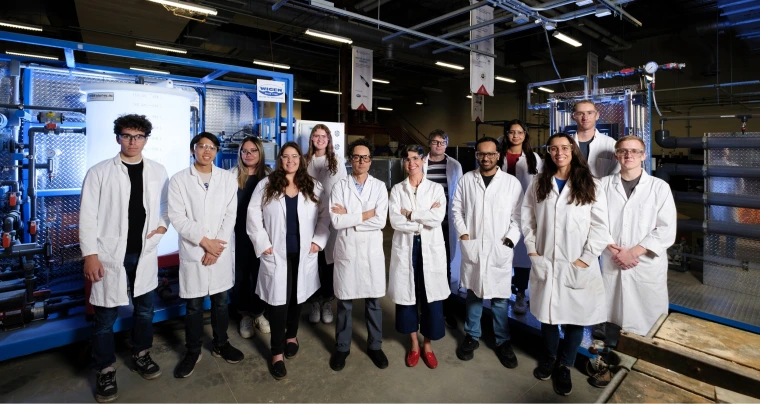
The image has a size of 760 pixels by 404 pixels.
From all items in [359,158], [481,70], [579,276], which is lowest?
[579,276]

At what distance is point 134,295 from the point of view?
2.49 meters

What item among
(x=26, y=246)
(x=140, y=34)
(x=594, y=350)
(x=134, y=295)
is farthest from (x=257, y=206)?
(x=140, y=34)

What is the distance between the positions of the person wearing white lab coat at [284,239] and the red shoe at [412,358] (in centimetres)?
89

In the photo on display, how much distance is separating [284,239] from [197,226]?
1.91 feet

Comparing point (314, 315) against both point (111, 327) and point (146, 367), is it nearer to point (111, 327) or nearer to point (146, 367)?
point (146, 367)

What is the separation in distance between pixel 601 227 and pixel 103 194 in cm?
313

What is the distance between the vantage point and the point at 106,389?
2.42 metres

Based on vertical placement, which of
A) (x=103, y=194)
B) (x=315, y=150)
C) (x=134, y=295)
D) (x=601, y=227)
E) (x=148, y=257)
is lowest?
(x=134, y=295)

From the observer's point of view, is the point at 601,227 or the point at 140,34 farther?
the point at 140,34

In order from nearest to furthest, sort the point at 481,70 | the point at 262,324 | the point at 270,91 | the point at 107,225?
1. the point at 107,225
2. the point at 262,324
3. the point at 270,91
4. the point at 481,70

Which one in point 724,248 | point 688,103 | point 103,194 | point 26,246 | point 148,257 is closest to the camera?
point 103,194

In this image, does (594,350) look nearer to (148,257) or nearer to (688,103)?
(148,257)

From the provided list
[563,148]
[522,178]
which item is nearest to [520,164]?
[522,178]

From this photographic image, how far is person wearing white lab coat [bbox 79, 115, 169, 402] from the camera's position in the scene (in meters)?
2.36
